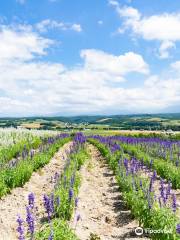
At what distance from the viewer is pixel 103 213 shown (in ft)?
38.6

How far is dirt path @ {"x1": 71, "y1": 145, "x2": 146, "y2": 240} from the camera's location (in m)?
9.80

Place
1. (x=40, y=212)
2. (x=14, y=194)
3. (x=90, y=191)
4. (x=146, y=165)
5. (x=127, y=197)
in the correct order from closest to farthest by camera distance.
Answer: (x=40, y=212) → (x=127, y=197) → (x=14, y=194) → (x=90, y=191) → (x=146, y=165)

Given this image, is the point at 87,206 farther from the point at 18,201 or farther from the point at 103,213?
the point at 18,201

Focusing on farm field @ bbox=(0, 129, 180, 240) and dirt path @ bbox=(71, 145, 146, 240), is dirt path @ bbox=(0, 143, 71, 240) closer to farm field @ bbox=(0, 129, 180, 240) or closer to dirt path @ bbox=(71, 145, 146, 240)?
farm field @ bbox=(0, 129, 180, 240)

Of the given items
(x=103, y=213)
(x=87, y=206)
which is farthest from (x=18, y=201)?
(x=103, y=213)

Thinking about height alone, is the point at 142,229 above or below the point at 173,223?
below

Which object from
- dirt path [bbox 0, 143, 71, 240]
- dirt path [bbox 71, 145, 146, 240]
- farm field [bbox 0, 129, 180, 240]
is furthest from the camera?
dirt path [bbox 71, 145, 146, 240]

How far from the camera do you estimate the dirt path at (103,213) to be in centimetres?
980

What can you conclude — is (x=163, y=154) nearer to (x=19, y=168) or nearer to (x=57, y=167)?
(x=57, y=167)

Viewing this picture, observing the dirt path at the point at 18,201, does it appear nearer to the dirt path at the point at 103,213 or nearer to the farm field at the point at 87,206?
the farm field at the point at 87,206

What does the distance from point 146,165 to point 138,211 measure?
36.7ft

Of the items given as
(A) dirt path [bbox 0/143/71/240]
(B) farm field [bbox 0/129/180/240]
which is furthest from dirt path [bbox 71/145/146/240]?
(A) dirt path [bbox 0/143/71/240]

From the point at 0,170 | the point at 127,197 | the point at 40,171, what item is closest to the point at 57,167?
the point at 40,171

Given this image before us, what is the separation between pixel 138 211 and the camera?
32.7 ft
